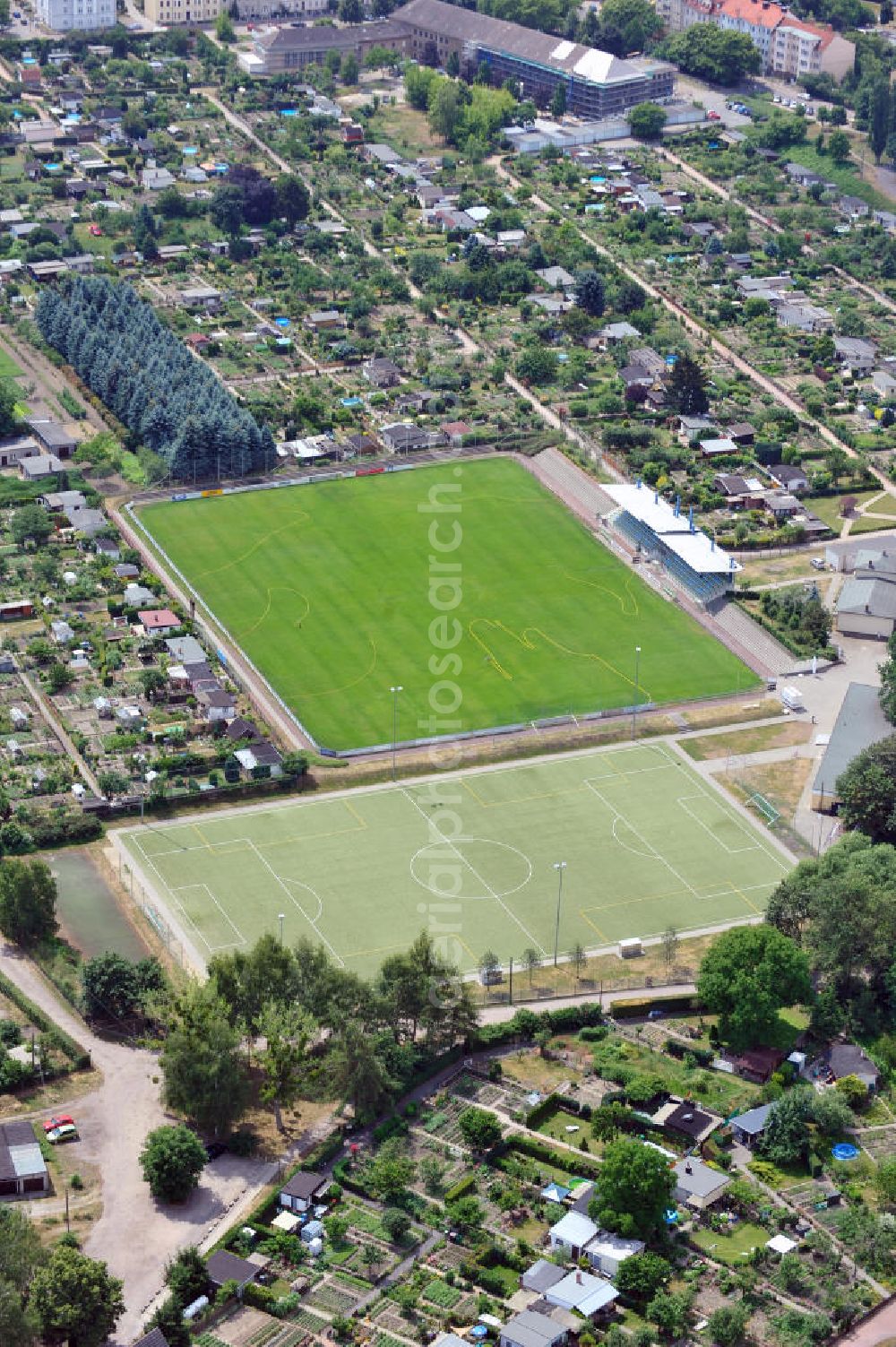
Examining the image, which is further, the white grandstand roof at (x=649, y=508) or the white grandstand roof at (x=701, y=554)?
the white grandstand roof at (x=649, y=508)

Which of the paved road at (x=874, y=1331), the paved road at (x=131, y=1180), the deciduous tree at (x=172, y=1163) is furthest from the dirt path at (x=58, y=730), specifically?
the paved road at (x=874, y=1331)

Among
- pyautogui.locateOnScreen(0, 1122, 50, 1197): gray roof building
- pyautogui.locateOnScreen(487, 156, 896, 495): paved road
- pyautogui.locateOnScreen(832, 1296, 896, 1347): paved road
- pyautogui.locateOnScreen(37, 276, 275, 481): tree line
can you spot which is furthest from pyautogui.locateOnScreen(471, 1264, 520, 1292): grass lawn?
pyautogui.locateOnScreen(487, 156, 896, 495): paved road

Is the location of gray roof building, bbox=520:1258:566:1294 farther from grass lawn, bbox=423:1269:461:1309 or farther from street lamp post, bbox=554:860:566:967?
street lamp post, bbox=554:860:566:967

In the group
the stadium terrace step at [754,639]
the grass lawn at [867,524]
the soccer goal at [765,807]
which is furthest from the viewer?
the grass lawn at [867,524]

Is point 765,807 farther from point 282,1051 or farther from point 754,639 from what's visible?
point 282,1051

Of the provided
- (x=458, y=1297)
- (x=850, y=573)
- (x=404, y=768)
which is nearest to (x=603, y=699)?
(x=404, y=768)

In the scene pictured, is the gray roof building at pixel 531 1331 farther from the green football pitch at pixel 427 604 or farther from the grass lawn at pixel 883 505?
the grass lawn at pixel 883 505

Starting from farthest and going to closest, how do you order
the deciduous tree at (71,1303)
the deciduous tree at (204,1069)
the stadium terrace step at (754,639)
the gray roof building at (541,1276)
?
the stadium terrace step at (754,639), the deciduous tree at (204,1069), the gray roof building at (541,1276), the deciduous tree at (71,1303)
